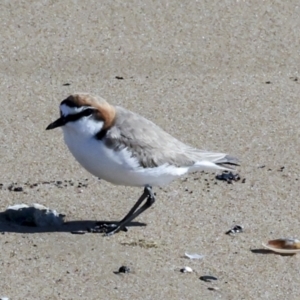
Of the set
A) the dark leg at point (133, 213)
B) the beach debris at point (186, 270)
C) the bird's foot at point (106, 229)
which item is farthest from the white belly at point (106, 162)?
the beach debris at point (186, 270)

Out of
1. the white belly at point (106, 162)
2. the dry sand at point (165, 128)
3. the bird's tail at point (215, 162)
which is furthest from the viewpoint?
the bird's tail at point (215, 162)

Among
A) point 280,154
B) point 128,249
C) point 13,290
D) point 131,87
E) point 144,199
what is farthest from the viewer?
point 131,87

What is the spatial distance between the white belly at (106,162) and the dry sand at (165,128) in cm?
35

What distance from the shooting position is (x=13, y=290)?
4.89 meters

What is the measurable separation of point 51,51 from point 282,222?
2963 mm

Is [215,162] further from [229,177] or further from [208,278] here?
[208,278]

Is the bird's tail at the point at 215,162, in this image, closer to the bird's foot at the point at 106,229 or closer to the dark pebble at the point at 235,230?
the dark pebble at the point at 235,230

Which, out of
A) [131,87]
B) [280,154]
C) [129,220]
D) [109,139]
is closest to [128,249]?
[129,220]

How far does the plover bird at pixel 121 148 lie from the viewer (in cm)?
550

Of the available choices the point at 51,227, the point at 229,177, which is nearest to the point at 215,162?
the point at 229,177

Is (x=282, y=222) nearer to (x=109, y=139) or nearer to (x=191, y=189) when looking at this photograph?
(x=191, y=189)

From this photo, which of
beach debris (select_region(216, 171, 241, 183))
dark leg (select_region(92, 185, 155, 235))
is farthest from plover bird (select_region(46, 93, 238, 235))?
beach debris (select_region(216, 171, 241, 183))

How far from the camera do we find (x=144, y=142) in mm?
5734

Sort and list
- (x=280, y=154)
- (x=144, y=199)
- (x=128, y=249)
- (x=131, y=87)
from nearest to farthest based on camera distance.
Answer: (x=128, y=249), (x=144, y=199), (x=280, y=154), (x=131, y=87)
